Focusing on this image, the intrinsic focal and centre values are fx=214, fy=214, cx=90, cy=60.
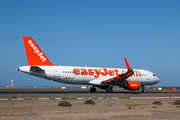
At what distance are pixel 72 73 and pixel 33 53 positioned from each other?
668cm

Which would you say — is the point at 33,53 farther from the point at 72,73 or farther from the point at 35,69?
the point at 72,73

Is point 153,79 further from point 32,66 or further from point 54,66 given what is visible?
point 32,66

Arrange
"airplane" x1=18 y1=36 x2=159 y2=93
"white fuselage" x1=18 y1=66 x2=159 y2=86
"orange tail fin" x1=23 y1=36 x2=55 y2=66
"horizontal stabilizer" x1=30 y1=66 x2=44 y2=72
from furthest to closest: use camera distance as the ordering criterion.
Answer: "orange tail fin" x1=23 y1=36 x2=55 y2=66 < "airplane" x1=18 y1=36 x2=159 y2=93 < "white fuselage" x1=18 y1=66 x2=159 y2=86 < "horizontal stabilizer" x1=30 y1=66 x2=44 y2=72

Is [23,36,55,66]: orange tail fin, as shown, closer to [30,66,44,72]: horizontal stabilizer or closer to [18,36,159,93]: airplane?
[18,36,159,93]: airplane

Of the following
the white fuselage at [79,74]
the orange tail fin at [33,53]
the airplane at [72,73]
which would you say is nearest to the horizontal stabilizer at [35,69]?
the airplane at [72,73]

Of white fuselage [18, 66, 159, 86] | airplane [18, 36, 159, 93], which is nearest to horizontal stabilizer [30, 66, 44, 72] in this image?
airplane [18, 36, 159, 93]

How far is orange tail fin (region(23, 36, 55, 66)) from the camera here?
1267 inches

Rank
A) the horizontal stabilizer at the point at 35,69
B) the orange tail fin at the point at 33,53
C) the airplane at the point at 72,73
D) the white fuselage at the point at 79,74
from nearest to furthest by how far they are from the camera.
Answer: the horizontal stabilizer at the point at 35,69, the white fuselage at the point at 79,74, the airplane at the point at 72,73, the orange tail fin at the point at 33,53

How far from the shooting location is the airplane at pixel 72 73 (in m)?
32.0

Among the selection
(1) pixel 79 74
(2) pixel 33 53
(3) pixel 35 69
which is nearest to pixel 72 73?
(1) pixel 79 74

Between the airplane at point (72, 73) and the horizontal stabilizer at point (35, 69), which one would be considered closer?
the horizontal stabilizer at point (35, 69)

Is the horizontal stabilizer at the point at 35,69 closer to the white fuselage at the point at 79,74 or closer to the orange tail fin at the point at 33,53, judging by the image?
the white fuselage at the point at 79,74

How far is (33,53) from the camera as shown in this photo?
3241 centimetres

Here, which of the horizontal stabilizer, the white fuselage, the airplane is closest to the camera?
the horizontal stabilizer
